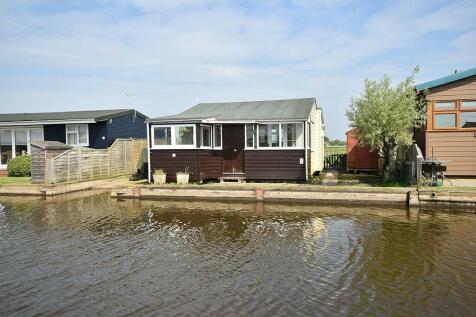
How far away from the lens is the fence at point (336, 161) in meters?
24.6

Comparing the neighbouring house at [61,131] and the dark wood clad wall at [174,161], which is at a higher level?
the neighbouring house at [61,131]

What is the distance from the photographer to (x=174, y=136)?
17.2m

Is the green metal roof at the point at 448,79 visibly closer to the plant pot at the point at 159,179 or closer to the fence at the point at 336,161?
the fence at the point at 336,161

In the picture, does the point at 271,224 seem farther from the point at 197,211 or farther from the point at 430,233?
the point at 430,233

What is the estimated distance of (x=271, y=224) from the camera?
34.3 ft

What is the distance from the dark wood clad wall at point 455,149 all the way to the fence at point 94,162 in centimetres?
1534

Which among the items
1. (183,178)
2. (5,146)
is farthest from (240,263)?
(5,146)

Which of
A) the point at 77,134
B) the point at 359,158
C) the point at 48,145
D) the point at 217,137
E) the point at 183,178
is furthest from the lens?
the point at 77,134

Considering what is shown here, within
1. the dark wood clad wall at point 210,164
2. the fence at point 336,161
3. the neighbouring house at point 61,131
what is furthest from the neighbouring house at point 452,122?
the neighbouring house at point 61,131

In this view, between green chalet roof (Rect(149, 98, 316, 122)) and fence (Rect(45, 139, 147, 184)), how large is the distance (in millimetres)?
4490

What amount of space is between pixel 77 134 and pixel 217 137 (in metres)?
9.64

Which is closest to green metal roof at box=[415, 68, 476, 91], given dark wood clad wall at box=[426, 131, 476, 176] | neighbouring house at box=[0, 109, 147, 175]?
dark wood clad wall at box=[426, 131, 476, 176]

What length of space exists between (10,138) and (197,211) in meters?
16.7

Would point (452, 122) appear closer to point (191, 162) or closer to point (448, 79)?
point (448, 79)
